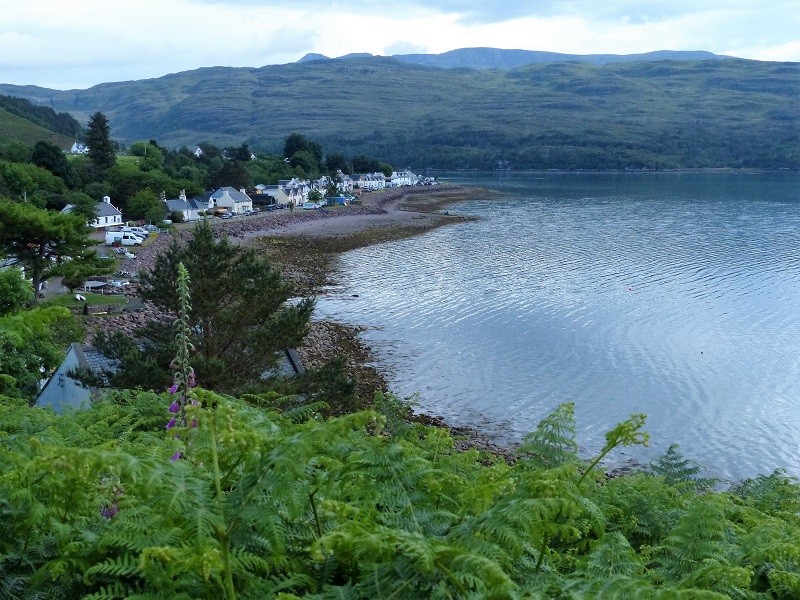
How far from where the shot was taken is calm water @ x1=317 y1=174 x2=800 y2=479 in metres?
25.4

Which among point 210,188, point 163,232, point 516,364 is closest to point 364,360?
point 516,364

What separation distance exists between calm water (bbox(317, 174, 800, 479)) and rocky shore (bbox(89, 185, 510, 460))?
1.33m

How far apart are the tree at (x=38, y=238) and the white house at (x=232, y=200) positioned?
53346 millimetres

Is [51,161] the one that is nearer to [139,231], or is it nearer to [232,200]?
[139,231]

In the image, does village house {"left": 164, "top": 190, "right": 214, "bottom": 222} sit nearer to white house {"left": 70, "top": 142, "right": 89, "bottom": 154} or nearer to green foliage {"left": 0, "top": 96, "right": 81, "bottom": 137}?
white house {"left": 70, "top": 142, "right": 89, "bottom": 154}

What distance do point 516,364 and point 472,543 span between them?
28143 mm

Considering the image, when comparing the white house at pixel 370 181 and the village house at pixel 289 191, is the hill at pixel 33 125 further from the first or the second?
the white house at pixel 370 181

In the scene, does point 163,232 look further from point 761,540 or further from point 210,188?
point 761,540

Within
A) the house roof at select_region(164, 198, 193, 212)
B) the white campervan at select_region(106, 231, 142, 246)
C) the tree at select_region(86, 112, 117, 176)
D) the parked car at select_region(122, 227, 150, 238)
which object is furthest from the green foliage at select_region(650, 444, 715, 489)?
the tree at select_region(86, 112, 117, 176)

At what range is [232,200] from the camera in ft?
285

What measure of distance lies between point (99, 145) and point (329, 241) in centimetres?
3333

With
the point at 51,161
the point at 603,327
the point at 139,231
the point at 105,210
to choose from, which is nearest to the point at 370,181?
the point at 51,161

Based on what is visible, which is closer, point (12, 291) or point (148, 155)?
point (12, 291)

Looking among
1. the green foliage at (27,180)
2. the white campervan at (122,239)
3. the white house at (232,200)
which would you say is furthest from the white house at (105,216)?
the white house at (232,200)
